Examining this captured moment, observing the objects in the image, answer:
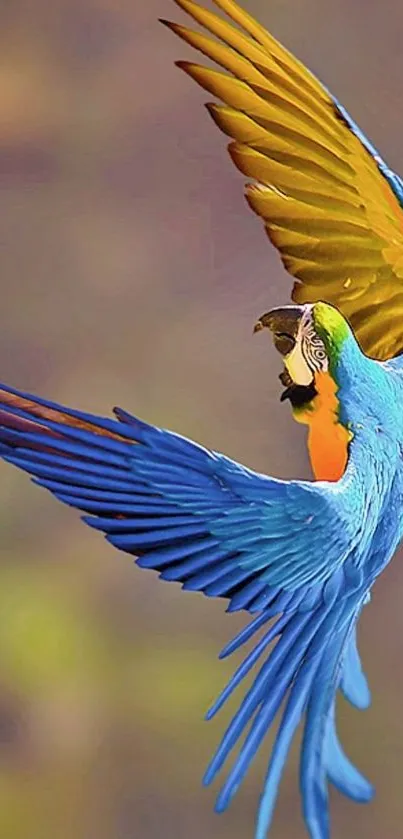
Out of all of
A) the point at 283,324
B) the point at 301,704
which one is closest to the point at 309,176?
the point at 283,324

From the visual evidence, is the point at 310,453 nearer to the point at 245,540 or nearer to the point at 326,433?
the point at 326,433

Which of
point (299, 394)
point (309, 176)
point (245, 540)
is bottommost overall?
point (245, 540)

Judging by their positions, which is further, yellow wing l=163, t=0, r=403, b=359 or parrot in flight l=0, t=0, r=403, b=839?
yellow wing l=163, t=0, r=403, b=359

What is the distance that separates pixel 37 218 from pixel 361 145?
1.02 ft

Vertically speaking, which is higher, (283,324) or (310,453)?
(283,324)

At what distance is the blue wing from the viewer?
0.81 m

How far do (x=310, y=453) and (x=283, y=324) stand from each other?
0.40ft

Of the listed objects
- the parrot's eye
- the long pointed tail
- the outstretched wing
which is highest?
the parrot's eye

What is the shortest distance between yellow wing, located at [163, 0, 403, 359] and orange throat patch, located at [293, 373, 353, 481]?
88 mm

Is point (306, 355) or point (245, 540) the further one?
point (306, 355)

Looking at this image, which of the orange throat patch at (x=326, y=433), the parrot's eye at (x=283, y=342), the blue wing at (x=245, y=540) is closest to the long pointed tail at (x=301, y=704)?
the blue wing at (x=245, y=540)

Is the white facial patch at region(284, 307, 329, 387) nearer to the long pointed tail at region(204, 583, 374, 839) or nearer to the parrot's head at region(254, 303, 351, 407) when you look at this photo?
the parrot's head at region(254, 303, 351, 407)

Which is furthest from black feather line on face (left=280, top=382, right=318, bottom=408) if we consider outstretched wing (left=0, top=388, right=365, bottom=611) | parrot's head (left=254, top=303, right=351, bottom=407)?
outstretched wing (left=0, top=388, right=365, bottom=611)

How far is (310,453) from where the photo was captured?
95cm
